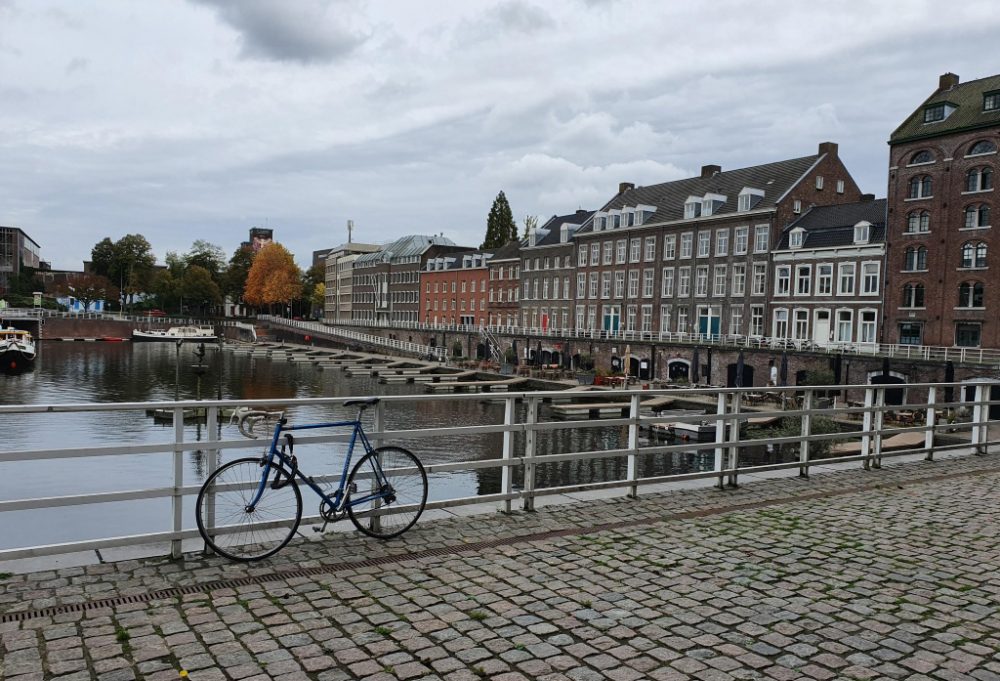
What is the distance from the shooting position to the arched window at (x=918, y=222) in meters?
49.1

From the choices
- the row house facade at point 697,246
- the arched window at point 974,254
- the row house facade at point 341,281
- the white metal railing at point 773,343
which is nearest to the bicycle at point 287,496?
the white metal railing at point 773,343

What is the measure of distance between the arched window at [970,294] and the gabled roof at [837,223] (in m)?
6.43

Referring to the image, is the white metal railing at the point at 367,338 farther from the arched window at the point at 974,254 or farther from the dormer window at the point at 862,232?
the arched window at the point at 974,254

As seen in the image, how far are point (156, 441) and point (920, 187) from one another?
154ft

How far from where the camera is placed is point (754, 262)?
5997 centimetres

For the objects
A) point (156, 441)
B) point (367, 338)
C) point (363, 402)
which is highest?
point (363, 402)

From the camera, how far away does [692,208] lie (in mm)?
66125

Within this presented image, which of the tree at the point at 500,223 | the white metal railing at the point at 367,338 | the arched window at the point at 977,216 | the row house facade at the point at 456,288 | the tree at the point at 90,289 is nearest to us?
the arched window at the point at 977,216

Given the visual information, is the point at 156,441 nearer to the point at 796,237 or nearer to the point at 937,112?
the point at 796,237

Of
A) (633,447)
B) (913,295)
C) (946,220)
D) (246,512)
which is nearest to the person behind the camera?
(246,512)

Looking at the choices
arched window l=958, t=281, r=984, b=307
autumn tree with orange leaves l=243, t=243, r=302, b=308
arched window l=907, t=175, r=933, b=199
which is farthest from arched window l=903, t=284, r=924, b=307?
autumn tree with orange leaves l=243, t=243, r=302, b=308

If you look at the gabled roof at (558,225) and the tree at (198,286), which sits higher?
the gabled roof at (558,225)

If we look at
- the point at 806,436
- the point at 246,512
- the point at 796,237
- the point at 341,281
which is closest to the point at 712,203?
the point at 796,237

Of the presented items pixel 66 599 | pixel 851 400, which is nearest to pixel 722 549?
pixel 66 599
